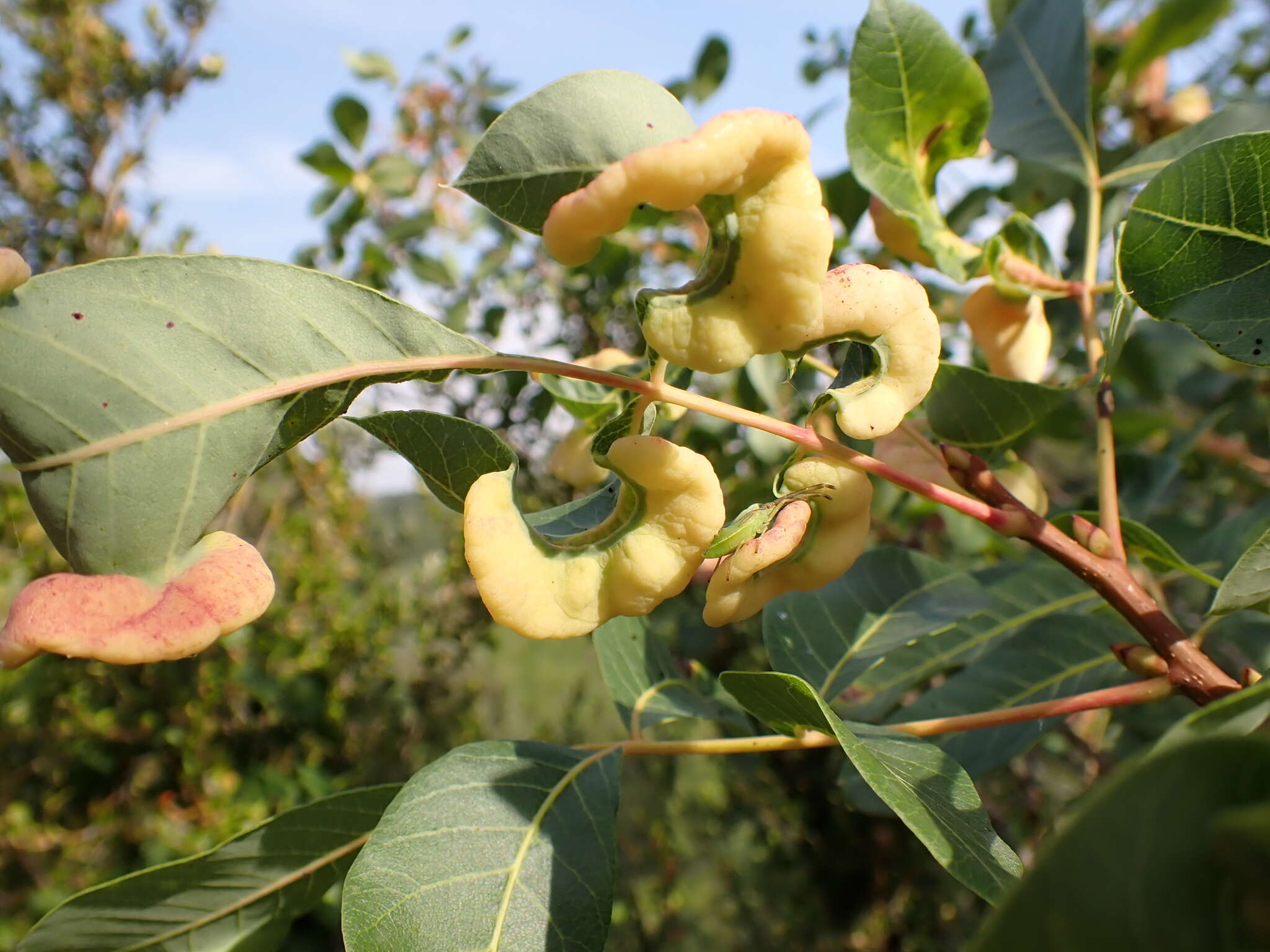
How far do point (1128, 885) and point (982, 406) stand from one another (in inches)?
22.6

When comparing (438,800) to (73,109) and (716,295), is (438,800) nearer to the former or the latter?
(716,295)

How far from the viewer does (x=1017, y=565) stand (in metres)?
1.05

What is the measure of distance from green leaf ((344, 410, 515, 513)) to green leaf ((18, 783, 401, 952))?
31 centimetres

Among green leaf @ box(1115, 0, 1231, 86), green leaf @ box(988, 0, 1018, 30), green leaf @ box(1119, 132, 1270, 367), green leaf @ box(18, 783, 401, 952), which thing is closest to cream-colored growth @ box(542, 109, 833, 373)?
green leaf @ box(1119, 132, 1270, 367)

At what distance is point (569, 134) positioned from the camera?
1.89ft

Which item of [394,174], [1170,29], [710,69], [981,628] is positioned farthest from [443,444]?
[394,174]

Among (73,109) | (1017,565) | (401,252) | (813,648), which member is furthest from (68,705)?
(1017,565)

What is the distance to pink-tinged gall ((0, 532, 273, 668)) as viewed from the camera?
0.47 metres

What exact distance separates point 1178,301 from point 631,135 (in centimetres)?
42

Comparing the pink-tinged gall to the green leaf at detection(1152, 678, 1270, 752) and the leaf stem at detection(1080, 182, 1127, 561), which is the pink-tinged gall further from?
the leaf stem at detection(1080, 182, 1127, 561)

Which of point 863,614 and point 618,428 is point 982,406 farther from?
point 618,428

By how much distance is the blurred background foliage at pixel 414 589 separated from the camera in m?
1.73

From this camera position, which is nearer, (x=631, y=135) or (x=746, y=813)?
(x=631, y=135)

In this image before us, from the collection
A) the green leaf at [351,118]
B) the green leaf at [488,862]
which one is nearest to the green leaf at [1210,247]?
the green leaf at [488,862]
